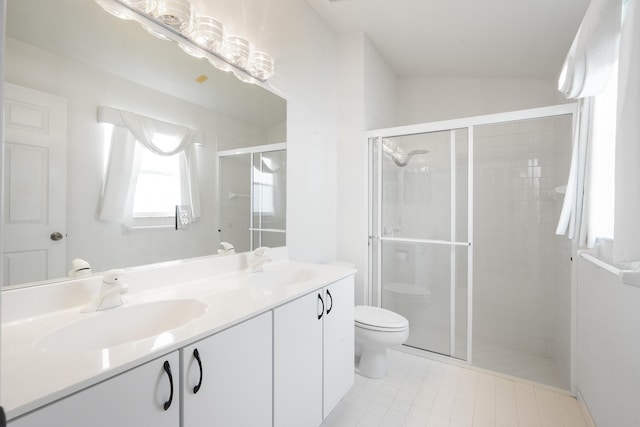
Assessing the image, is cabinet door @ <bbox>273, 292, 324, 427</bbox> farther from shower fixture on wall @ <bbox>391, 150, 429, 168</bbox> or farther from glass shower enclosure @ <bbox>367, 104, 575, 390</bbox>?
shower fixture on wall @ <bbox>391, 150, 429, 168</bbox>

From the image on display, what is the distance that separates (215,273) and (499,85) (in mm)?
Result: 3180

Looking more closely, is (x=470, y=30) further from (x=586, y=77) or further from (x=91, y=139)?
(x=91, y=139)

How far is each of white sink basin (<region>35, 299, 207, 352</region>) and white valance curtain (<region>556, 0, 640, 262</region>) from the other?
4.24 ft

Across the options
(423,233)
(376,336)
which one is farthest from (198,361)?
(423,233)

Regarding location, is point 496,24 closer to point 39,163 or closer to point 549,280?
point 549,280

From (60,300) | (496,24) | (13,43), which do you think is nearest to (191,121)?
(13,43)

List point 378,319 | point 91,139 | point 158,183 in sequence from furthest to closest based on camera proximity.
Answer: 1. point 378,319
2. point 158,183
3. point 91,139

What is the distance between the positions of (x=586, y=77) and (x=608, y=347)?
1.24 metres

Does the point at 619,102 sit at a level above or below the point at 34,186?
above

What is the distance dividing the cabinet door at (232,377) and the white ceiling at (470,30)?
2422 millimetres

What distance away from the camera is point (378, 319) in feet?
6.93

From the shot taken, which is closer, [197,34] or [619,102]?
[619,102]

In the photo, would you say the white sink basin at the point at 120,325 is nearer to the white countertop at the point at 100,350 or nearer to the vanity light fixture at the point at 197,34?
the white countertop at the point at 100,350

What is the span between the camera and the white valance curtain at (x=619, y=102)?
0.71 m
